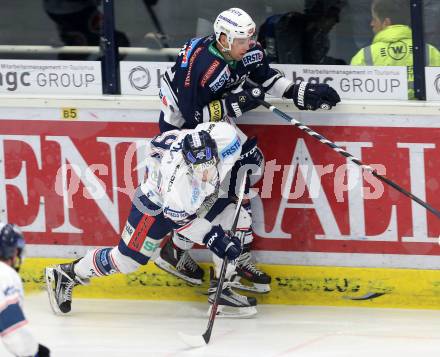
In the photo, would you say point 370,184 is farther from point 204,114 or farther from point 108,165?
point 108,165

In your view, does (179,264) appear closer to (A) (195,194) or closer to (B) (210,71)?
(A) (195,194)

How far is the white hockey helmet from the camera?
6449 millimetres

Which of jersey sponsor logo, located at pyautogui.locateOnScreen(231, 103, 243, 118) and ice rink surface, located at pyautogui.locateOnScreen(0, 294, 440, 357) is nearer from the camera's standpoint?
ice rink surface, located at pyautogui.locateOnScreen(0, 294, 440, 357)

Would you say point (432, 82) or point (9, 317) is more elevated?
point (432, 82)

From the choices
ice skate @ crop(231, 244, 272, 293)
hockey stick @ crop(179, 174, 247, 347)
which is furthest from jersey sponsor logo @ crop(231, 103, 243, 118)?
ice skate @ crop(231, 244, 272, 293)

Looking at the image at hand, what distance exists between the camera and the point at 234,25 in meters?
6.45

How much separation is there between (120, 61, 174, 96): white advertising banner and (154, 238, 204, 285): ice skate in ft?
2.64

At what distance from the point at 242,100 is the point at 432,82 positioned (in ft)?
3.16

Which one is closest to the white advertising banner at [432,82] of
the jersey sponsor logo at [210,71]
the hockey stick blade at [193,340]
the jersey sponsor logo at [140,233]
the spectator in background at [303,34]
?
the spectator in background at [303,34]

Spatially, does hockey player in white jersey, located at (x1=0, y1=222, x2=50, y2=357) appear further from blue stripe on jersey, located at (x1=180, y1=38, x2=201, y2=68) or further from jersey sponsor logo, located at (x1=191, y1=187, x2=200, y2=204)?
blue stripe on jersey, located at (x1=180, y1=38, x2=201, y2=68)

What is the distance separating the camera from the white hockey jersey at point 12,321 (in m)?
5.04

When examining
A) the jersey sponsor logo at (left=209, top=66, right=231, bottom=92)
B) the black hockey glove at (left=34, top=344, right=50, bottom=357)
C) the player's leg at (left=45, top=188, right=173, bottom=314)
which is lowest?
the black hockey glove at (left=34, top=344, right=50, bottom=357)

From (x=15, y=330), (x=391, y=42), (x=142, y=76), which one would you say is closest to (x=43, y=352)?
(x=15, y=330)

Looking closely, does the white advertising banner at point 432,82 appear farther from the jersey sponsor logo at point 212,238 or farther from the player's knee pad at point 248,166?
the jersey sponsor logo at point 212,238
